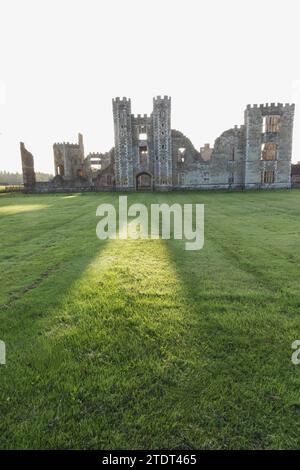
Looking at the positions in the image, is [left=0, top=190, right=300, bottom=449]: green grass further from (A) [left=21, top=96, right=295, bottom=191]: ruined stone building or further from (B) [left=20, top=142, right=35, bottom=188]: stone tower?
(B) [left=20, top=142, right=35, bottom=188]: stone tower

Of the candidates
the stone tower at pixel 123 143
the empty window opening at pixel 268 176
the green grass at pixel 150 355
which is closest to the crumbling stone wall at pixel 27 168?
the stone tower at pixel 123 143

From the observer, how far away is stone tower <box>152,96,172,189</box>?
1286 inches

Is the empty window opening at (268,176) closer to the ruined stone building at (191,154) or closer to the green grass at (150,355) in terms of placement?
the ruined stone building at (191,154)

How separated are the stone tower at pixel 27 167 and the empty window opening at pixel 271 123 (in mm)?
31500

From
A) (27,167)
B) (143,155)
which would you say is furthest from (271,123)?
(27,167)

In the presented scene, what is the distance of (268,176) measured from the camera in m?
34.3

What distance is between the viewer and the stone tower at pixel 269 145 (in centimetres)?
3316

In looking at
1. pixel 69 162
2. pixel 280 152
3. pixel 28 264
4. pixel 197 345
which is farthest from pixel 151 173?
pixel 197 345

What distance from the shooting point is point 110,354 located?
2.64m

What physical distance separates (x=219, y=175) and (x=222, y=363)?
35.3 m

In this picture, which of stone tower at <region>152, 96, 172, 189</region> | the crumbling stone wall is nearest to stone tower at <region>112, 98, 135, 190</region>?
stone tower at <region>152, 96, 172, 189</region>
